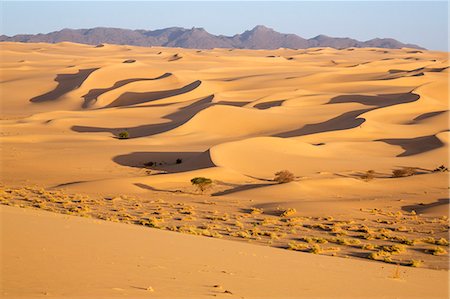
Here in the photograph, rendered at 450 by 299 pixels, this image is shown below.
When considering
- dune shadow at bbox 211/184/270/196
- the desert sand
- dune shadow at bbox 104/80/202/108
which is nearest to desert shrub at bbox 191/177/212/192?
dune shadow at bbox 211/184/270/196

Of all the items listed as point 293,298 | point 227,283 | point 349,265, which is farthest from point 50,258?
point 349,265

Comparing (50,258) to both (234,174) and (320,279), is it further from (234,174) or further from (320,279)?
(234,174)

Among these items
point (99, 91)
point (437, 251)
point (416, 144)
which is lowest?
point (416, 144)

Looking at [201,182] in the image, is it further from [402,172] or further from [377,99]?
[377,99]

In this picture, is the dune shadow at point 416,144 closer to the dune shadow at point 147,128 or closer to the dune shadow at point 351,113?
the dune shadow at point 351,113

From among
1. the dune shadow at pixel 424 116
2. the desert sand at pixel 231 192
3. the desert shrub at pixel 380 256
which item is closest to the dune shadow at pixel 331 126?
the desert sand at pixel 231 192

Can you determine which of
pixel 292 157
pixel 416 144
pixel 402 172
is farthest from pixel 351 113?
pixel 402 172
